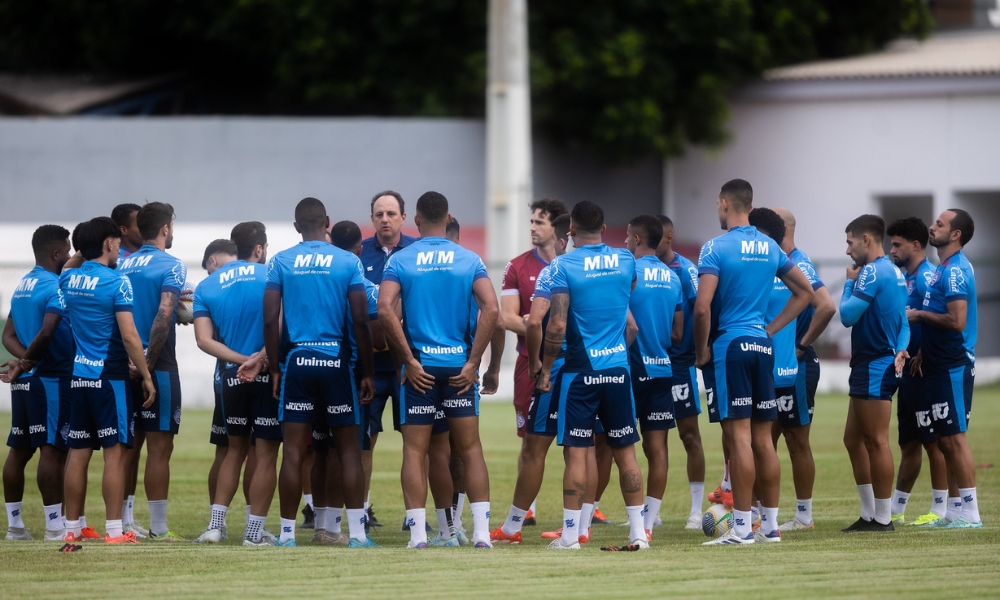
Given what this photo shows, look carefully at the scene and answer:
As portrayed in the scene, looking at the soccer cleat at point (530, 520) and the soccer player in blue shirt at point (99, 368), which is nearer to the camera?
the soccer player in blue shirt at point (99, 368)

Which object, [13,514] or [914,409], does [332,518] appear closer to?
[13,514]

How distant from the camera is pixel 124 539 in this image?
793 cm

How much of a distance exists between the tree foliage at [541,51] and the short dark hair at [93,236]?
62.5ft

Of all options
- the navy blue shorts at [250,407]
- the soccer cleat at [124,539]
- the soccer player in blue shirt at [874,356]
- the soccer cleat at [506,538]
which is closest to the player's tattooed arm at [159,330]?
the navy blue shorts at [250,407]

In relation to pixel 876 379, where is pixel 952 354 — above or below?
above

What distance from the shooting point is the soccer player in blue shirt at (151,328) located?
330 inches

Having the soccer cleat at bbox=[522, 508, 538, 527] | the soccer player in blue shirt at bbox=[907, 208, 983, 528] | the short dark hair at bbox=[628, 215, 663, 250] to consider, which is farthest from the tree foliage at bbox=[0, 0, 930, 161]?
the short dark hair at bbox=[628, 215, 663, 250]

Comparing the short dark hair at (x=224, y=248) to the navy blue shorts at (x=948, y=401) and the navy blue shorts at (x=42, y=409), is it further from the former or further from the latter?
the navy blue shorts at (x=948, y=401)

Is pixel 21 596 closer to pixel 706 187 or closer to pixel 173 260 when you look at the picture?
pixel 173 260

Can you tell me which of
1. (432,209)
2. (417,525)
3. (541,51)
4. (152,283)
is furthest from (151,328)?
(541,51)

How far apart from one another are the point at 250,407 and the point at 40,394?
1.72 meters

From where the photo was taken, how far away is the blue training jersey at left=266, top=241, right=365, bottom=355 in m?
7.69

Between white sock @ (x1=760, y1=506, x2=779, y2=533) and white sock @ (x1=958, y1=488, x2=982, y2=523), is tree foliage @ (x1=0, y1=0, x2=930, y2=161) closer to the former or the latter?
white sock @ (x1=958, y1=488, x2=982, y2=523)

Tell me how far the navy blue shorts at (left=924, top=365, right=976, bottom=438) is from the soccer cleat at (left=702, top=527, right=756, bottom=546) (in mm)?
2011
